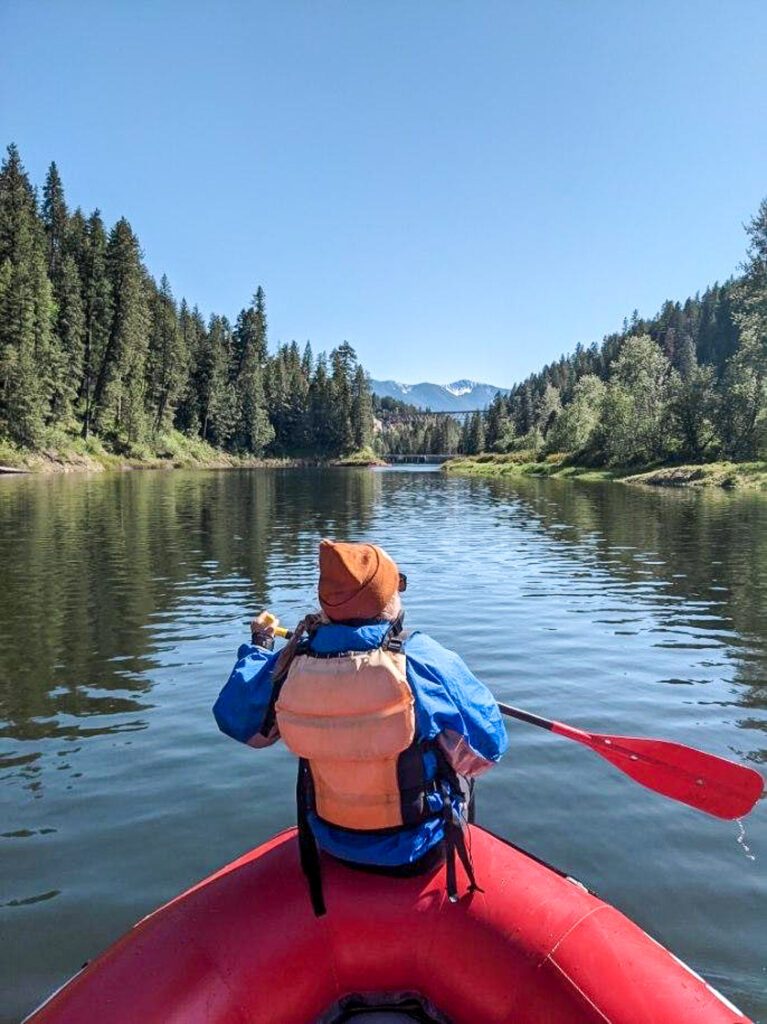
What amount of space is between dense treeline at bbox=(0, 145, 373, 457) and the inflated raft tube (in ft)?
188

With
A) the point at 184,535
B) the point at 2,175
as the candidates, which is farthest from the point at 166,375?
the point at 184,535

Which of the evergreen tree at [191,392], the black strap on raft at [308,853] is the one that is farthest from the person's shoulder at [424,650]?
the evergreen tree at [191,392]

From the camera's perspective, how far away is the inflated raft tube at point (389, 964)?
3051 millimetres

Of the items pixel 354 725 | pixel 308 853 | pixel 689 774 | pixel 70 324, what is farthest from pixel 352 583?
pixel 70 324

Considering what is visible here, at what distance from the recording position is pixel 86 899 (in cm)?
516

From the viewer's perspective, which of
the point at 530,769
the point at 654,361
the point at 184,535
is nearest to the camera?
the point at 530,769

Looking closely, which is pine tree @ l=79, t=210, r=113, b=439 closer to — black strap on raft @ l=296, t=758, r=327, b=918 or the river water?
the river water

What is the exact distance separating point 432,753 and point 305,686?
67cm

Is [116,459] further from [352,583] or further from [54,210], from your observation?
[352,583]

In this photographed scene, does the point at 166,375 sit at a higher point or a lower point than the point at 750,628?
higher

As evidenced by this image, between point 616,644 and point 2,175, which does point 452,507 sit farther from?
point 2,175

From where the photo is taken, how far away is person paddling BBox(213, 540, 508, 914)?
3.31 meters

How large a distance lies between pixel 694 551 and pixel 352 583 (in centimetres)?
2048

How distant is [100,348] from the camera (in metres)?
73.9
